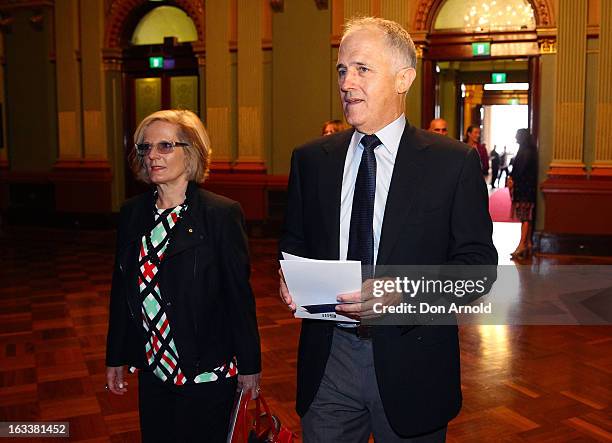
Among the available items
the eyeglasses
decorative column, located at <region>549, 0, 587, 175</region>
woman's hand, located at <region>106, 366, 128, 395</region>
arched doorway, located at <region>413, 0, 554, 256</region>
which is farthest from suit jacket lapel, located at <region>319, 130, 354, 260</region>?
decorative column, located at <region>549, 0, 587, 175</region>

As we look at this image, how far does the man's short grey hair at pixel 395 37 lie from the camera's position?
6.23ft

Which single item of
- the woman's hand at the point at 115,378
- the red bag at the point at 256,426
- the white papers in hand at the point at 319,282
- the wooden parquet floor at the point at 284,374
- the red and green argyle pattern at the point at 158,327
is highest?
the white papers in hand at the point at 319,282

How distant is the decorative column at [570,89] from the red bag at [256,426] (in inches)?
302

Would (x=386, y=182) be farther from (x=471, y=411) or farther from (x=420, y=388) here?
(x=471, y=411)

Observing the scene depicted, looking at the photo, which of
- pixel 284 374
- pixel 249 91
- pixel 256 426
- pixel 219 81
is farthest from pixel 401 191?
pixel 219 81

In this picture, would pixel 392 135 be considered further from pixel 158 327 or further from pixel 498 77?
pixel 498 77

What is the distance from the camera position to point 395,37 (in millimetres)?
1905

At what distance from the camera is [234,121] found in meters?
11.1

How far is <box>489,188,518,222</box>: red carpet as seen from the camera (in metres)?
13.1

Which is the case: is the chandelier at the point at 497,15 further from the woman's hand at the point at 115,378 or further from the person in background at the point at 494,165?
the person in background at the point at 494,165

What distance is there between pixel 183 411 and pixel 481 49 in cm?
858

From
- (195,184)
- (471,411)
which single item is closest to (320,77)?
(471,411)

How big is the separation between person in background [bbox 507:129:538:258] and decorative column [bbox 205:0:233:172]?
4.39m

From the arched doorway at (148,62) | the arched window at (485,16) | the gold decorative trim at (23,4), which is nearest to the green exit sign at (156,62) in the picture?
the arched doorway at (148,62)
